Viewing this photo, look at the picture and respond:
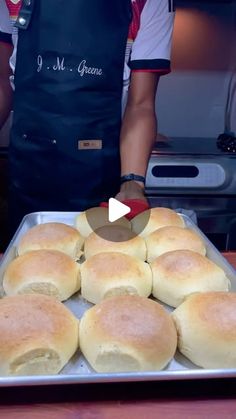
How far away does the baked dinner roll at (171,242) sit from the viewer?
107 cm

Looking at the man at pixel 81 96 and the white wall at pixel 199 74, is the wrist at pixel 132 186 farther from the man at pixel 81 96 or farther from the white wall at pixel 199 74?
the white wall at pixel 199 74

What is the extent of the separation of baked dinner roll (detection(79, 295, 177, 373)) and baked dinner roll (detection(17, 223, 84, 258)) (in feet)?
1.10

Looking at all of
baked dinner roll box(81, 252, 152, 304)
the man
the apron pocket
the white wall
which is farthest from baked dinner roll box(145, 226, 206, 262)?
the white wall

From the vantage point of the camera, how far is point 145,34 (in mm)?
1499

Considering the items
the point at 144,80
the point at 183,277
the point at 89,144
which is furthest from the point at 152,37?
the point at 183,277

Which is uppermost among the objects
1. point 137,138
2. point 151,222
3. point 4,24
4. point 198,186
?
point 4,24

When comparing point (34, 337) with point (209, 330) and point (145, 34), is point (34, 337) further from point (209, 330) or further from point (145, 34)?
point (145, 34)

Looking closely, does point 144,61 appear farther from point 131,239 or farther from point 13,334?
point 13,334

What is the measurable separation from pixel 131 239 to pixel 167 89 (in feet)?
5.53

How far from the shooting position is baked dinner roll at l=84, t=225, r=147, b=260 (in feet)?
3.48

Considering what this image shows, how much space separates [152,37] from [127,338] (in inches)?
Result: 42.9

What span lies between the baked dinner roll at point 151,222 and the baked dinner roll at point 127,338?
0.46 m

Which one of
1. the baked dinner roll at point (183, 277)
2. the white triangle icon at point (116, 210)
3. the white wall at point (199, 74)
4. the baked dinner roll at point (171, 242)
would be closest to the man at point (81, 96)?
the white triangle icon at point (116, 210)
